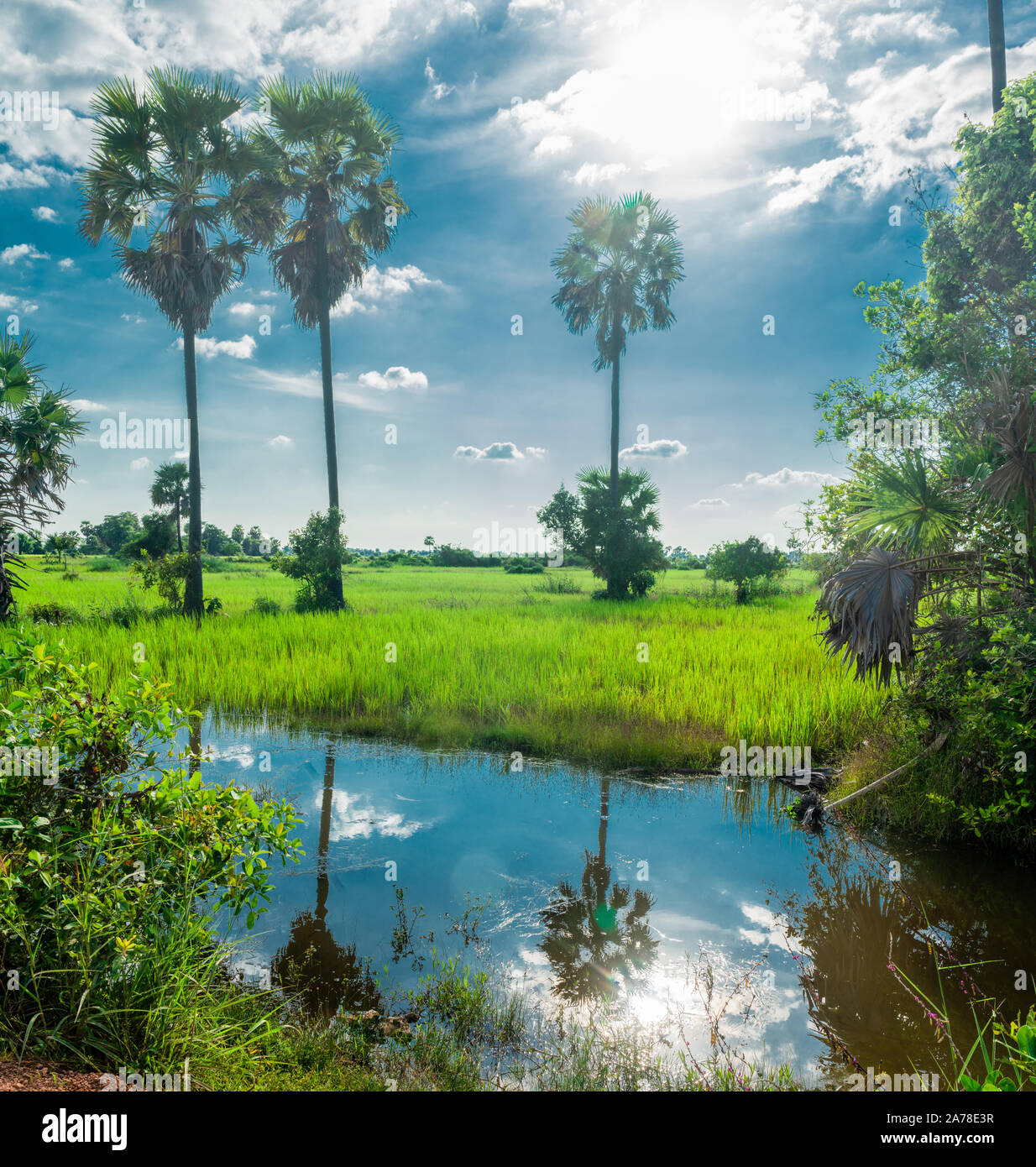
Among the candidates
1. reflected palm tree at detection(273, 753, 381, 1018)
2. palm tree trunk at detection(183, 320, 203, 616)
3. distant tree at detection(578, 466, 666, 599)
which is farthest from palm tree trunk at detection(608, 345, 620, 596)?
reflected palm tree at detection(273, 753, 381, 1018)

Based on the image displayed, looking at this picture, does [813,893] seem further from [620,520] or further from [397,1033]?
[620,520]

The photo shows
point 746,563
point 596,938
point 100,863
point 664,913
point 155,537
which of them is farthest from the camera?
point 155,537

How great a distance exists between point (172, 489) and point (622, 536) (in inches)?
1445

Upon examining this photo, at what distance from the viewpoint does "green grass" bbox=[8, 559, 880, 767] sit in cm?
877

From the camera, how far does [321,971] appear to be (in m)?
3.98

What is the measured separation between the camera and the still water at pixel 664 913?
12.3 feet

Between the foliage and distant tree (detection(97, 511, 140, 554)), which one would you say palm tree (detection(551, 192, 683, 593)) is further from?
distant tree (detection(97, 511, 140, 554))

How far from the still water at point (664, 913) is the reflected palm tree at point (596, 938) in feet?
0.05

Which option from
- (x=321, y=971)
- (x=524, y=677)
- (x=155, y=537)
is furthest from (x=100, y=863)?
(x=155, y=537)

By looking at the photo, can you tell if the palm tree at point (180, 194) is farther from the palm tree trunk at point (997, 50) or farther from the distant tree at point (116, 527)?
the distant tree at point (116, 527)

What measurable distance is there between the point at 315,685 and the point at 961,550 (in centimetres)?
944

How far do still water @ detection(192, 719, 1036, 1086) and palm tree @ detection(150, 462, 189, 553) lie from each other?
153 ft

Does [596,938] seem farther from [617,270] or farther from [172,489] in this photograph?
[172,489]

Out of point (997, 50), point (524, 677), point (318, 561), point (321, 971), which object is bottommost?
point (321, 971)
